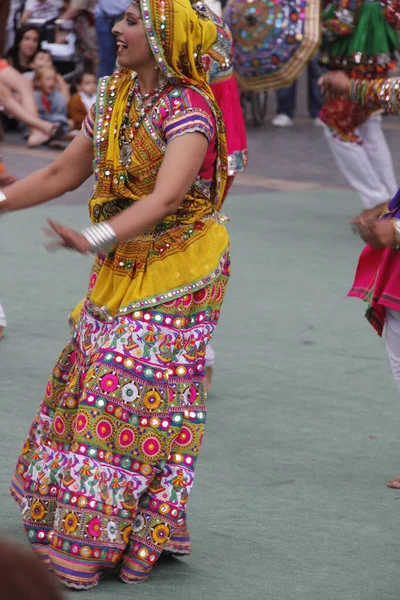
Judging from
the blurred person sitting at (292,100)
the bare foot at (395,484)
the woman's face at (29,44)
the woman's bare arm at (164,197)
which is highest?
the woman's bare arm at (164,197)

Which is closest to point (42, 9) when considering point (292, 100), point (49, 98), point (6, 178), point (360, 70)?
point (49, 98)

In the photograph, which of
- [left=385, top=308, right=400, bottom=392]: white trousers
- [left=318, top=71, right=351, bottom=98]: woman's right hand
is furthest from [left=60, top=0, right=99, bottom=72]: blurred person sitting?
[left=385, top=308, right=400, bottom=392]: white trousers

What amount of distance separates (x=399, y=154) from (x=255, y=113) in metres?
2.25

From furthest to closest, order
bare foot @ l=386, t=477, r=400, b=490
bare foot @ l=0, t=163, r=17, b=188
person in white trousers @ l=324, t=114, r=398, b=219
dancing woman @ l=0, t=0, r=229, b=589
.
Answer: person in white trousers @ l=324, t=114, r=398, b=219, bare foot @ l=0, t=163, r=17, b=188, bare foot @ l=386, t=477, r=400, b=490, dancing woman @ l=0, t=0, r=229, b=589

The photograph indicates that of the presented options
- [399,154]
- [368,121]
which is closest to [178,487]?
[368,121]

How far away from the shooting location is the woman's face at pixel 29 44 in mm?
14500

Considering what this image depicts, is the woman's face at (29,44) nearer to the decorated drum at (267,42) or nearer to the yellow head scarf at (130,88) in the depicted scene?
the decorated drum at (267,42)

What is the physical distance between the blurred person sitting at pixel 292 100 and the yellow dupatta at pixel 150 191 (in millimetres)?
11884

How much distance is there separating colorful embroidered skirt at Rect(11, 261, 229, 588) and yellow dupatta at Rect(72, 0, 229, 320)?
59 millimetres

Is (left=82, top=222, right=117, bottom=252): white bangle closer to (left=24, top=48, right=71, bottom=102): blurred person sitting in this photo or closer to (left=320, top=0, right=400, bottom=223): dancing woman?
(left=320, top=0, right=400, bottom=223): dancing woman

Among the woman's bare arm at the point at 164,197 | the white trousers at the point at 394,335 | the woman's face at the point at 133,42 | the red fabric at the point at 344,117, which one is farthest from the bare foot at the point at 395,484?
the red fabric at the point at 344,117

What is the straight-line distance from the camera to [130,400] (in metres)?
3.47

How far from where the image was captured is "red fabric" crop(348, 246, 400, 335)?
12.9 ft

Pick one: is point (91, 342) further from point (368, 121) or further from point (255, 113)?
point (255, 113)
